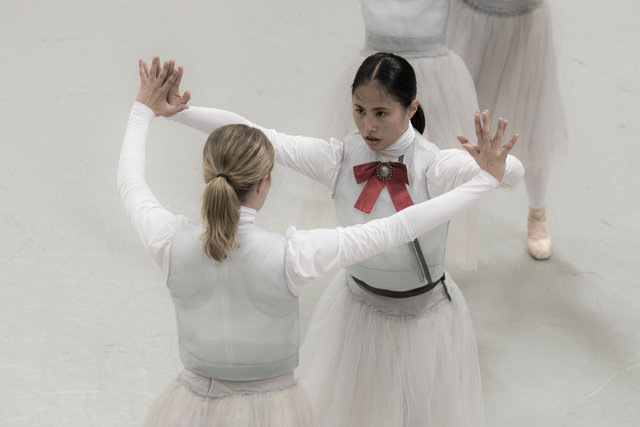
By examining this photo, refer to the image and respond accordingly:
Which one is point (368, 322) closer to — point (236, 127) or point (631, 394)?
point (236, 127)

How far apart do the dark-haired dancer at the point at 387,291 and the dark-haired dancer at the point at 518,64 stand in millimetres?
1054

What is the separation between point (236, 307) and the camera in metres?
2.14

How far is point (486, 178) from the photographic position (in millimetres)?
2252

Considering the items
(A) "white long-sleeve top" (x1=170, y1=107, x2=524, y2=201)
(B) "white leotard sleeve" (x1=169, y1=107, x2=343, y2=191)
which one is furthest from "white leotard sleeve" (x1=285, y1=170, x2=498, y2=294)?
(B) "white leotard sleeve" (x1=169, y1=107, x2=343, y2=191)

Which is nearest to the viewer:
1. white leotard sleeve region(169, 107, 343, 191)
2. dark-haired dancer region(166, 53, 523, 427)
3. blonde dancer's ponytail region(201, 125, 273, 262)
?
blonde dancer's ponytail region(201, 125, 273, 262)

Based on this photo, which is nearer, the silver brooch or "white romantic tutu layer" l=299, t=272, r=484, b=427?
the silver brooch

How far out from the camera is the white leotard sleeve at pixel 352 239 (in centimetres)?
211

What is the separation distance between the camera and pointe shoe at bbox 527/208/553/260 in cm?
390

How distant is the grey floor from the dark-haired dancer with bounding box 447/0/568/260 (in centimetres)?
22

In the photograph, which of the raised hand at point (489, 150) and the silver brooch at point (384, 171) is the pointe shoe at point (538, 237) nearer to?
the silver brooch at point (384, 171)

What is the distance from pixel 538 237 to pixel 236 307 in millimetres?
2099

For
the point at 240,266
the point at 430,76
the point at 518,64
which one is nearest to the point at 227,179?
the point at 240,266

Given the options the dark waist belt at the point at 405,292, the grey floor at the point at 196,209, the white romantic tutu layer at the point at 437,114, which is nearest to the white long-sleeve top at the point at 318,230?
the dark waist belt at the point at 405,292

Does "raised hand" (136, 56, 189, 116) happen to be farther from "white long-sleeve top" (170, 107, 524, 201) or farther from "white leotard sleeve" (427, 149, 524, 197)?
"white leotard sleeve" (427, 149, 524, 197)
